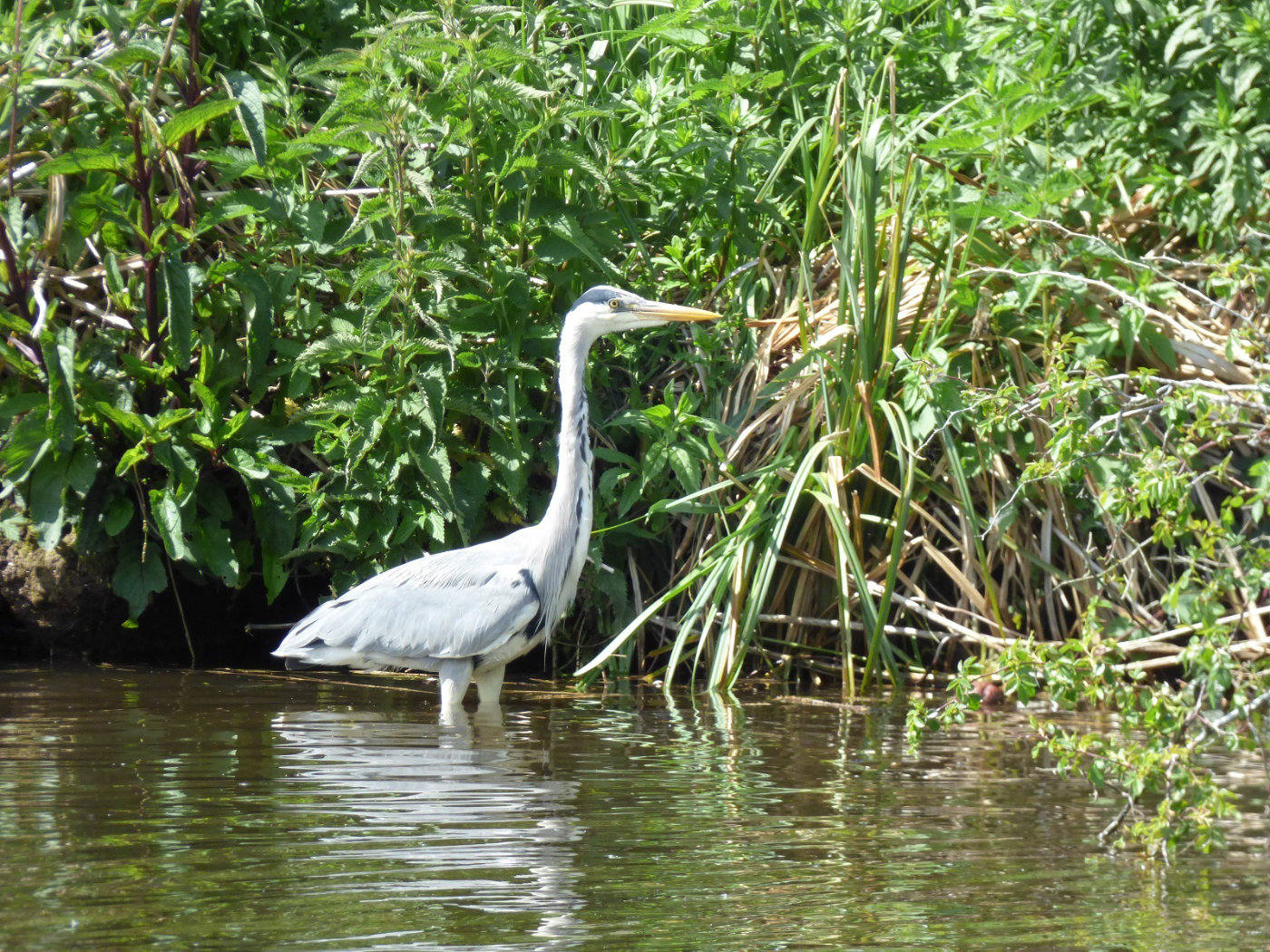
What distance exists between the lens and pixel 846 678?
581 cm

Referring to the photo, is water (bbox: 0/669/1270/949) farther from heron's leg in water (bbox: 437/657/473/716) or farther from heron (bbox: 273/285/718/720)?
heron (bbox: 273/285/718/720)

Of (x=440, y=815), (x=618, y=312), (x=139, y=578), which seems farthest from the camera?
(x=139, y=578)

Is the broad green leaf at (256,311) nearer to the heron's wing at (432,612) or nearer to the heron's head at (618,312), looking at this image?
the heron's wing at (432,612)

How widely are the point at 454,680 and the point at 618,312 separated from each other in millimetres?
1555

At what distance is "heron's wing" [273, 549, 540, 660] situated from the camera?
5609 millimetres

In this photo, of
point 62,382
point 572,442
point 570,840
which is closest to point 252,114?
point 62,382

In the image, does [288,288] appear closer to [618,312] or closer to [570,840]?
[618,312]

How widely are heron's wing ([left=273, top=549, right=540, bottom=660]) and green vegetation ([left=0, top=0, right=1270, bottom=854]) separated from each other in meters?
0.32

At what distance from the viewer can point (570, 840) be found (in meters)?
3.63

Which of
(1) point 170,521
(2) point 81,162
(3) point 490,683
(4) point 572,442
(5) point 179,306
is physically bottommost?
(3) point 490,683

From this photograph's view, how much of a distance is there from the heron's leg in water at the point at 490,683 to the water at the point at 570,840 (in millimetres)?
451

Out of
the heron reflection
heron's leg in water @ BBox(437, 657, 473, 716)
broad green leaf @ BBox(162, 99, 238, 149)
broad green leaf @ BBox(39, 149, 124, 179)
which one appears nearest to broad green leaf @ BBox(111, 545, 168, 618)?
the heron reflection

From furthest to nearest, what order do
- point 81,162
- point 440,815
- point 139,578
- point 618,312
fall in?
point 139,578 < point 618,312 < point 81,162 < point 440,815

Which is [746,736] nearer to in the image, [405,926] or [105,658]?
[405,926]
